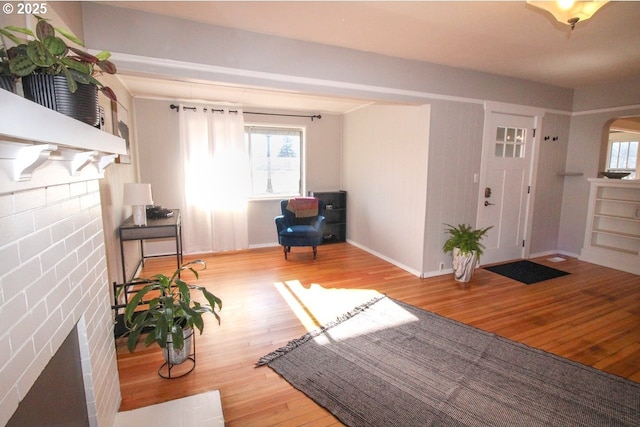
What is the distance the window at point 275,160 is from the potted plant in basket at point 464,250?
2.80 m

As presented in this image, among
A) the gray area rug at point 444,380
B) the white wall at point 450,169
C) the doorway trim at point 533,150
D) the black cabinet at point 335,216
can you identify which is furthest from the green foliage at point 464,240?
the black cabinet at point 335,216

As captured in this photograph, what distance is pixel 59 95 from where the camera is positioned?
3.24 feet

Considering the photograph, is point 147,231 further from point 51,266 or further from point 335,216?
point 335,216

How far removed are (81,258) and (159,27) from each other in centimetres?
188

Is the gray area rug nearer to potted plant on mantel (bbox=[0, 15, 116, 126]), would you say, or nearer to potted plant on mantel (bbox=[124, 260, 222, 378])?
potted plant on mantel (bbox=[124, 260, 222, 378])

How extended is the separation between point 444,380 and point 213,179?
3951 millimetres

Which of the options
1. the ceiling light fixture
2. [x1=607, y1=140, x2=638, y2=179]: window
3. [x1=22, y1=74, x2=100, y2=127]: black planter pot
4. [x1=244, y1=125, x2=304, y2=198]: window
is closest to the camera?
[x1=22, y1=74, x2=100, y2=127]: black planter pot

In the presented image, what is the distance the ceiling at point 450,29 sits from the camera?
2.15 m

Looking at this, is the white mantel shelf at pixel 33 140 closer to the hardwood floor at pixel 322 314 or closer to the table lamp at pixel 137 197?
the hardwood floor at pixel 322 314

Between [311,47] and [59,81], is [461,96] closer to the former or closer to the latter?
[311,47]

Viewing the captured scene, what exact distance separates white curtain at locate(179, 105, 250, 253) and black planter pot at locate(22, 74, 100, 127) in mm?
3568

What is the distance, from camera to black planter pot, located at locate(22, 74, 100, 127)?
0.95 meters

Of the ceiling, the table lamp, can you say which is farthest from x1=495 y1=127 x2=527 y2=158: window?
the table lamp

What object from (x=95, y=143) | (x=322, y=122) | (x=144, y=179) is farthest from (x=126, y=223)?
(x=322, y=122)
